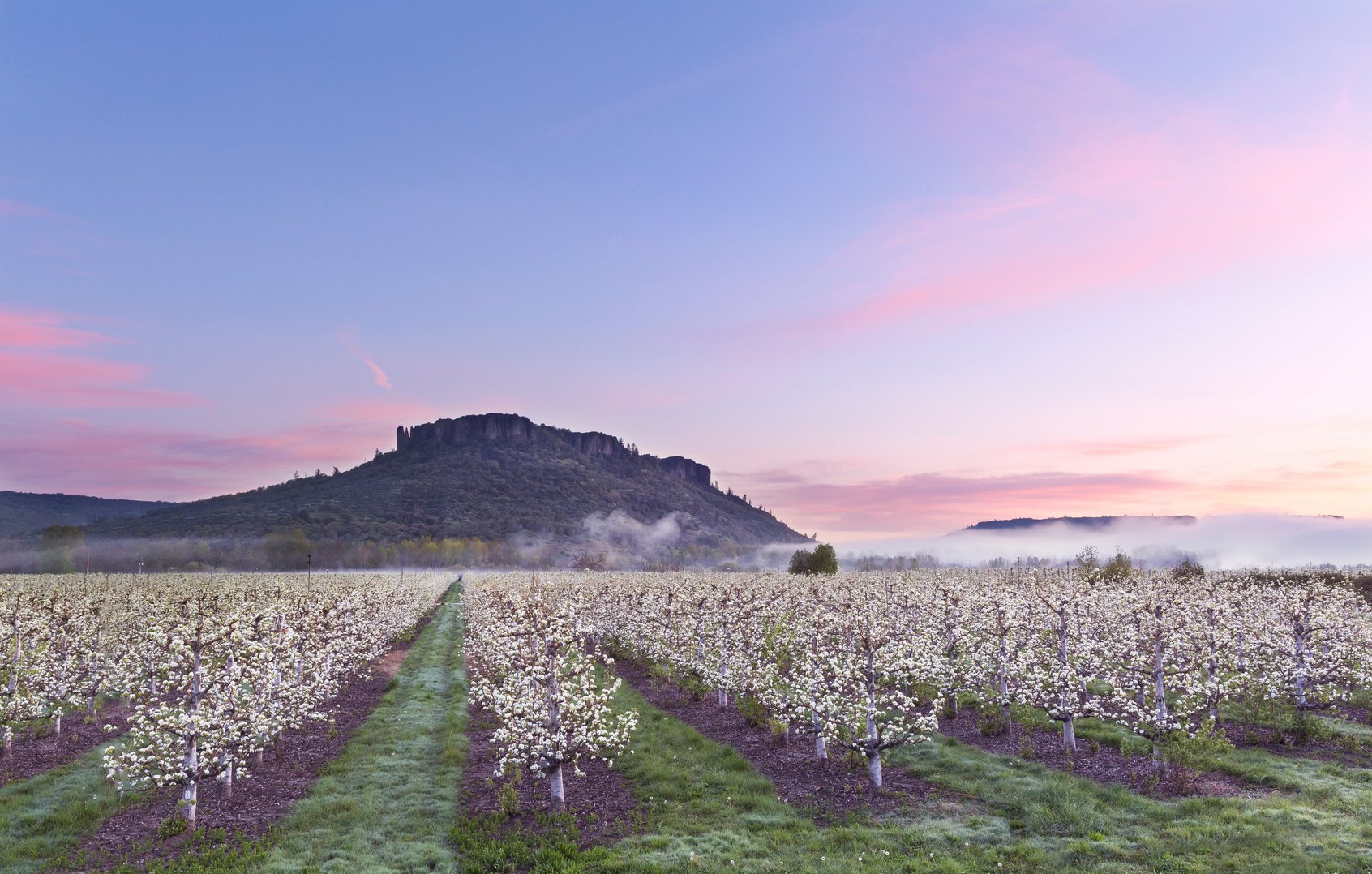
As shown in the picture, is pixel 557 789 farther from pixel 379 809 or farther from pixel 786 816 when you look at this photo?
pixel 786 816

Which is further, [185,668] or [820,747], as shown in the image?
[185,668]

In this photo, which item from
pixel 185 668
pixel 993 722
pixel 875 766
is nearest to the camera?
pixel 875 766

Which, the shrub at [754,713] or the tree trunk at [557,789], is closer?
the tree trunk at [557,789]

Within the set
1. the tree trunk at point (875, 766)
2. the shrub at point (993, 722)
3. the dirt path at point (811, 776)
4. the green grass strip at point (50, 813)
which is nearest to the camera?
the green grass strip at point (50, 813)

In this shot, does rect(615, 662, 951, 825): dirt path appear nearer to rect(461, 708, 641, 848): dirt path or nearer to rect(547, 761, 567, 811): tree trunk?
rect(461, 708, 641, 848): dirt path

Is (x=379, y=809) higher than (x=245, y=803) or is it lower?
higher

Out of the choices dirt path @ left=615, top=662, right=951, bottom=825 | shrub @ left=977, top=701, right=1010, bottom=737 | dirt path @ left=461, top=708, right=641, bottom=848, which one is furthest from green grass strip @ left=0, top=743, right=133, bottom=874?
shrub @ left=977, top=701, right=1010, bottom=737

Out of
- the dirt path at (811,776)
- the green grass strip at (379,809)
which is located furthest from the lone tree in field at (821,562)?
the green grass strip at (379,809)

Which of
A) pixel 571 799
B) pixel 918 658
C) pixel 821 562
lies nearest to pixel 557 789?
pixel 571 799

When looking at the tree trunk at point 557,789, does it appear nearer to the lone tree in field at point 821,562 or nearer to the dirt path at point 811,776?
the dirt path at point 811,776

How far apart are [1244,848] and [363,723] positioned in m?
31.0

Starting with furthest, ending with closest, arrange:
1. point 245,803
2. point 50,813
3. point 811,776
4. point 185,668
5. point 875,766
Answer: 1. point 185,668
2. point 811,776
3. point 875,766
4. point 245,803
5. point 50,813

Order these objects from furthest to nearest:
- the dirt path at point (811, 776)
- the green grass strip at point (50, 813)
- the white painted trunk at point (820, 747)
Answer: the white painted trunk at point (820, 747)
the dirt path at point (811, 776)
the green grass strip at point (50, 813)

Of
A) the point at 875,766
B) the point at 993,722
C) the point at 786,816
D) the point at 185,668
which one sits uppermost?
the point at 185,668
